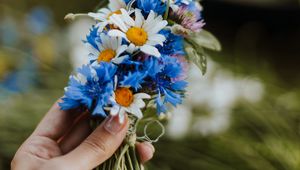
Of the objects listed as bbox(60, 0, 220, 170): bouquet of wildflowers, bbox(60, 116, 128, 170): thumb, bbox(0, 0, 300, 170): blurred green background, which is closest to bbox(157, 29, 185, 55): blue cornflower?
bbox(60, 0, 220, 170): bouquet of wildflowers

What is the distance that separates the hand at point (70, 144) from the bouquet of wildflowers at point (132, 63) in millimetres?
23

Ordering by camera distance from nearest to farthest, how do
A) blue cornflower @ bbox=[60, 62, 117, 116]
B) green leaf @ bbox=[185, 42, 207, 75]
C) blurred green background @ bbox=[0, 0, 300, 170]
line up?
blue cornflower @ bbox=[60, 62, 117, 116] → green leaf @ bbox=[185, 42, 207, 75] → blurred green background @ bbox=[0, 0, 300, 170]

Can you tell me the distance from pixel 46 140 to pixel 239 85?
92 centimetres

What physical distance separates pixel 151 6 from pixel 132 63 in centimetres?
8

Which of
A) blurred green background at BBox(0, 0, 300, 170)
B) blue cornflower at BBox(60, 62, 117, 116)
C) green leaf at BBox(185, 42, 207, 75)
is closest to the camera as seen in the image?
blue cornflower at BBox(60, 62, 117, 116)

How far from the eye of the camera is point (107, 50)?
0.65m

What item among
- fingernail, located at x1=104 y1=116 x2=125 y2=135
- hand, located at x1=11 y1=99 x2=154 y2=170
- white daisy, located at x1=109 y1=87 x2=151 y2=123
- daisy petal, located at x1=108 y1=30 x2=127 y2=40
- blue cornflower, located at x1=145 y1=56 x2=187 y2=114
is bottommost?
hand, located at x1=11 y1=99 x2=154 y2=170

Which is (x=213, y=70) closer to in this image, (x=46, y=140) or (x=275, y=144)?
(x=275, y=144)

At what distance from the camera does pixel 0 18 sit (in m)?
2.01

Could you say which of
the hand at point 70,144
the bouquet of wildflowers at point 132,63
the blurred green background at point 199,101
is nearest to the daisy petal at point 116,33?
the bouquet of wildflowers at point 132,63

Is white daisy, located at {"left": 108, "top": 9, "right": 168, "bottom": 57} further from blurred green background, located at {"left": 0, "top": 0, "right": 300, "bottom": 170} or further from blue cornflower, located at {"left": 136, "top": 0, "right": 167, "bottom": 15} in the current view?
blurred green background, located at {"left": 0, "top": 0, "right": 300, "bottom": 170}

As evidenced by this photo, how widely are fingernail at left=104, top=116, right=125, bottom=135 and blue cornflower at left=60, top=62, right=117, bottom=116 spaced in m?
0.03

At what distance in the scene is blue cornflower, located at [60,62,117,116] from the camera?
1.98 ft

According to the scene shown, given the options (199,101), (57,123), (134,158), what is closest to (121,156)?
(134,158)
